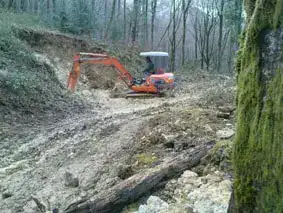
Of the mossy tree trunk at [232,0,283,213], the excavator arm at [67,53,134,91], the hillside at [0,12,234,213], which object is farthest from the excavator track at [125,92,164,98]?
the mossy tree trunk at [232,0,283,213]

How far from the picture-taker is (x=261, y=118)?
2.37 meters

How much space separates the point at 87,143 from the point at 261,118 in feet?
20.3

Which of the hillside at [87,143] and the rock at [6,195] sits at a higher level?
the hillside at [87,143]

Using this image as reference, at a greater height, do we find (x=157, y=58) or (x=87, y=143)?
(x=157, y=58)

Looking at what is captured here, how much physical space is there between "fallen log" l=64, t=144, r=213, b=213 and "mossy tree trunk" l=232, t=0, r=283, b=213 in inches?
89.4

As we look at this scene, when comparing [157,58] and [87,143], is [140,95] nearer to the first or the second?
[157,58]

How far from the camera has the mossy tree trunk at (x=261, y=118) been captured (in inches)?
89.4

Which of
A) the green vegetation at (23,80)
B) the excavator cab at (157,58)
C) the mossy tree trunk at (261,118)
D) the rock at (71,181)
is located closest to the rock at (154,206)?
Answer: the mossy tree trunk at (261,118)

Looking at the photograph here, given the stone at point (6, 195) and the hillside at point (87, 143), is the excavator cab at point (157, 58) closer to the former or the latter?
the hillside at point (87, 143)

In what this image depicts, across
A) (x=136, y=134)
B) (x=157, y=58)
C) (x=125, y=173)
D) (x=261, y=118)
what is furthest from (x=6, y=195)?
(x=157, y=58)

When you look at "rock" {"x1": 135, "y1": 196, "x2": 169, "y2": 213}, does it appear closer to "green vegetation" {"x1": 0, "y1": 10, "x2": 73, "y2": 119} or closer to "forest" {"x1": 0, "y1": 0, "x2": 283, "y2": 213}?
"forest" {"x1": 0, "y1": 0, "x2": 283, "y2": 213}

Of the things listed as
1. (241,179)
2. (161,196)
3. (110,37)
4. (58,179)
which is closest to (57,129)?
(58,179)

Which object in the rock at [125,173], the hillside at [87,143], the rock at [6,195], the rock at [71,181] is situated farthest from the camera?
the rock at [6,195]

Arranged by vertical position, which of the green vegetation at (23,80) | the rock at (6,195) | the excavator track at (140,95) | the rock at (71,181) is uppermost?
the green vegetation at (23,80)
